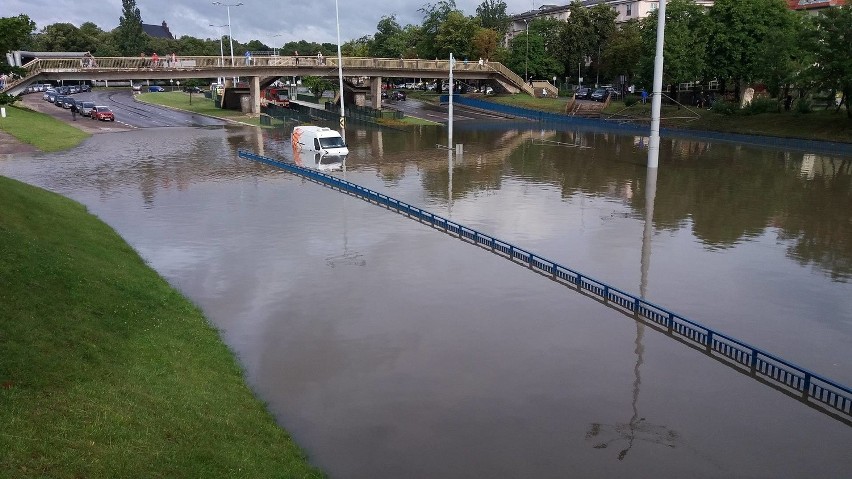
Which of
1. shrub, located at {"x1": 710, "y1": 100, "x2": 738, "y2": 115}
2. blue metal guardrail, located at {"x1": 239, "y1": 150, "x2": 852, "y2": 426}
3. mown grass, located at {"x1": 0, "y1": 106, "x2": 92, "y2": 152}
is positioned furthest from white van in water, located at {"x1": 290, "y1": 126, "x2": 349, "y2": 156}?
shrub, located at {"x1": 710, "y1": 100, "x2": 738, "y2": 115}

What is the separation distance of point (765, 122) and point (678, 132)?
7024 millimetres

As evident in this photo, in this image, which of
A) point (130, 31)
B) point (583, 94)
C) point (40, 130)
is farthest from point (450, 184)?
point (130, 31)

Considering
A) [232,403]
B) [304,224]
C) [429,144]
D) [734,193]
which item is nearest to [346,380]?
[232,403]

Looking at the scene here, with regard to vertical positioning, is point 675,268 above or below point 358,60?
below

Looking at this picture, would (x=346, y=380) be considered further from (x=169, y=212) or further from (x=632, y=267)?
(x=169, y=212)

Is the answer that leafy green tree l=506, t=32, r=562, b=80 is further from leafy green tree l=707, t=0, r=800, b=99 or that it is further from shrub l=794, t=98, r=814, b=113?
shrub l=794, t=98, r=814, b=113

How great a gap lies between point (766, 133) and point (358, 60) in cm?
4212

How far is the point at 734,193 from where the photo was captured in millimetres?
32562

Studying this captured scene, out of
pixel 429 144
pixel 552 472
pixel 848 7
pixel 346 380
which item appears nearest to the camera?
pixel 552 472

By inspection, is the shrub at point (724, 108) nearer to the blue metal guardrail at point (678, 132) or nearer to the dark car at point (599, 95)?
the blue metal guardrail at point (678, 132)

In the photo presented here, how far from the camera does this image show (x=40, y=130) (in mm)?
52688

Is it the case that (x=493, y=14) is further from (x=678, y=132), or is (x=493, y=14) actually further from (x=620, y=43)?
(x=678, y=132)

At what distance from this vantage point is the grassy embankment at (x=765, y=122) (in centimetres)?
5281

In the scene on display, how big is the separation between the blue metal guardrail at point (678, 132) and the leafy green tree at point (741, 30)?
8.42 metres
